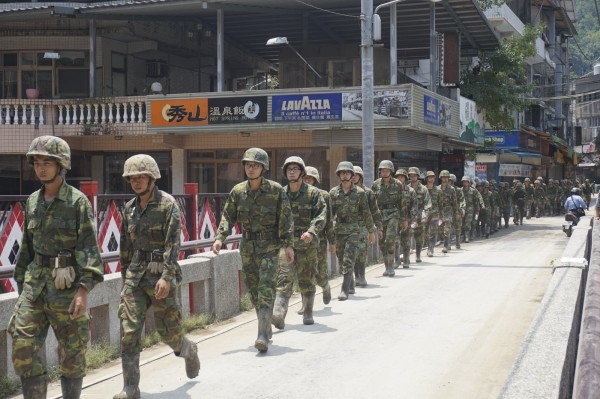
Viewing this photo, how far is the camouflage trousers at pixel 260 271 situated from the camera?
799 cm

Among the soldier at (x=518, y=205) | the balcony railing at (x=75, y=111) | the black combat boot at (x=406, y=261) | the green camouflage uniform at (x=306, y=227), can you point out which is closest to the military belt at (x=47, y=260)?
the green camouflage uniform at (x=306, y=227)

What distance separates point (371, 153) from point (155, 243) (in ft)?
38.4

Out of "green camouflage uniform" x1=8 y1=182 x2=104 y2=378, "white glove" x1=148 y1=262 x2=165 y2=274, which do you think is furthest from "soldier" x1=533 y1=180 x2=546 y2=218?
"green camouflage uniform" x1=8 y1=182 x2=104 y2=378

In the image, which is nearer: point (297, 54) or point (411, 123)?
point (411, 123)

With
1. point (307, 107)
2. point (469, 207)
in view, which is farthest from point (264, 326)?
point (469, 207)

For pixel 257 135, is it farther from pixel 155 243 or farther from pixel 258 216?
pixel 155 243

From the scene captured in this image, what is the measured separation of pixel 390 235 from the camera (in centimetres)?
1469

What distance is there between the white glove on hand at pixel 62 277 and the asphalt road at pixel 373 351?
1.58 m

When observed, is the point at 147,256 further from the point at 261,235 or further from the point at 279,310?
the point at 279,310

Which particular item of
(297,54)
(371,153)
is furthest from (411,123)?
(297,54)

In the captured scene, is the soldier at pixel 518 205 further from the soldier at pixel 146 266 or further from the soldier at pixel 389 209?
the soldier at pixel 146 266

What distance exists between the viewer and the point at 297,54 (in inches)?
979

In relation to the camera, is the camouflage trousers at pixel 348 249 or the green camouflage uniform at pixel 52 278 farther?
the camouflage trousers at pixel 348 249

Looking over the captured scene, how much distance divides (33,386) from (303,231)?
4938 millimetres
